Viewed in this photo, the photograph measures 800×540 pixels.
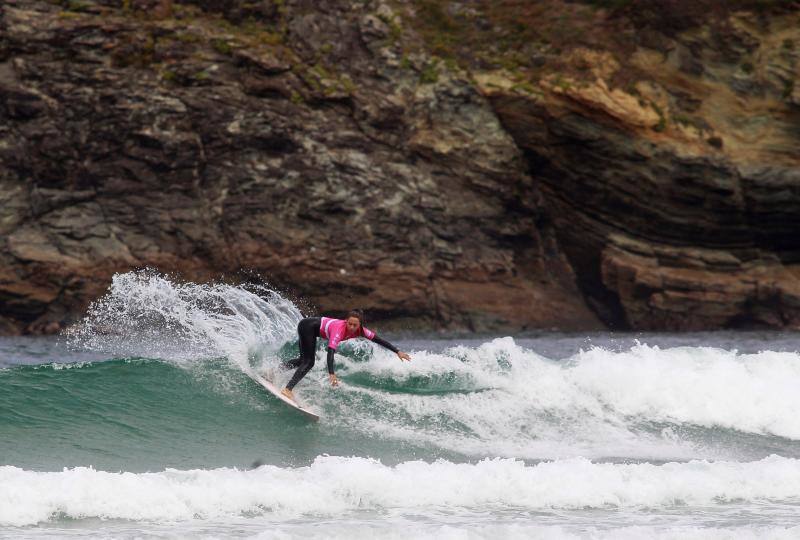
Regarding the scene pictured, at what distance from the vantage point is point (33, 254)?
18.8 meters

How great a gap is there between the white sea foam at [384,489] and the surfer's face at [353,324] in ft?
7.05

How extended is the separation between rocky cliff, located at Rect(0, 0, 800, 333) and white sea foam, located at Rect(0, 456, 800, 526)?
10118 mm

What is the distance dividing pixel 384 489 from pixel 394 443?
207cm

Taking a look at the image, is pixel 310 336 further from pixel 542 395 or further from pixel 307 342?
pixel 542 395

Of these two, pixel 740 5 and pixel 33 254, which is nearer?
pixel 33 254

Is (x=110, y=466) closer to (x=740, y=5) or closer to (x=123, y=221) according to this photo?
(x=123, y=221)

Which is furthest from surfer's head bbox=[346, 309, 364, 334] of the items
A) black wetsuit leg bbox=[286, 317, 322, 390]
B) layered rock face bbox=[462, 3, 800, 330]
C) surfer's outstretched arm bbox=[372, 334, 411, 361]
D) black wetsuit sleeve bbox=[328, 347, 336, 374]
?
layered rock face bbox=[462, 3, 800, 330]

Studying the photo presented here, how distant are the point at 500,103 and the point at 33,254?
1021cm

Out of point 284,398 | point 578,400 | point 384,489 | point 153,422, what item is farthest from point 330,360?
point 578,400

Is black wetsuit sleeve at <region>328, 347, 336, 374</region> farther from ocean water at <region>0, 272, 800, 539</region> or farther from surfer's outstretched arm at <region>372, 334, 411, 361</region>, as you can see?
ocean water at <region>0, 272, 800, 539</region>

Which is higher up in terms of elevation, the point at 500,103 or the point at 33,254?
the point at 500,103

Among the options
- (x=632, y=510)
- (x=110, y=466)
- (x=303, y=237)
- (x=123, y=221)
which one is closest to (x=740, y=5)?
(x=303, y=237)

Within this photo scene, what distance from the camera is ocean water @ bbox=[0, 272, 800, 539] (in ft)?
28.6

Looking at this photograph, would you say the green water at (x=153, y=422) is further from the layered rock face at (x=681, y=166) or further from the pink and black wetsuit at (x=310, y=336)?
the layered rock face at (x=681, y=166)
